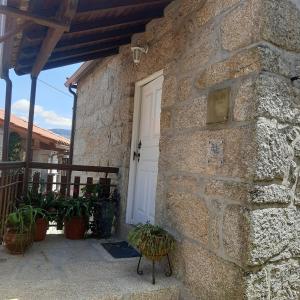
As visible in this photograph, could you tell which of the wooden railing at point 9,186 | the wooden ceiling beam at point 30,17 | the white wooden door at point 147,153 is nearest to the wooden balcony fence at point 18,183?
the wooden railing at point 9,186

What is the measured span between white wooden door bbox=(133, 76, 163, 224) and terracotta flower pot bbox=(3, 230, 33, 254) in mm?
1345

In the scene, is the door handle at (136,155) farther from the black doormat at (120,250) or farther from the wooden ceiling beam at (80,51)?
the wooden ceiling beam at (80,51)

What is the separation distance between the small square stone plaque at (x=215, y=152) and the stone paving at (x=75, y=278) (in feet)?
3.52

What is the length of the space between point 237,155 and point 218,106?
17.0 inches

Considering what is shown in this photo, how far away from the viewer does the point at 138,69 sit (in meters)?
4.02

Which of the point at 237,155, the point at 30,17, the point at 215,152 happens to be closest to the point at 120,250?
the point at 215,152

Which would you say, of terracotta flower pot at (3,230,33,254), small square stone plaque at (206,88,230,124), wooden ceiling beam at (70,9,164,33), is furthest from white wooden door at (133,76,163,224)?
terracotta flower pot at (3,230,33,254)

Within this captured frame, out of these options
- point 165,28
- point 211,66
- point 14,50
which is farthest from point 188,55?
point 14,50

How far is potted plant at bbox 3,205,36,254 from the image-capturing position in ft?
10.2

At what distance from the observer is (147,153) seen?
385cm

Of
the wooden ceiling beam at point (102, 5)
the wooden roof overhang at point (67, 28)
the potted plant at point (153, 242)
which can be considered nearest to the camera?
the wooden roof overhang at point (67, 28)

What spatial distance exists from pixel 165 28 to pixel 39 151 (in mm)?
10235

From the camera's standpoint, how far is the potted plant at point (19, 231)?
311 cm

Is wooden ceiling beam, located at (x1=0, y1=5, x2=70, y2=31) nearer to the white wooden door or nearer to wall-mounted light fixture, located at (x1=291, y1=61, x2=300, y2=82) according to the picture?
the white wooden door
